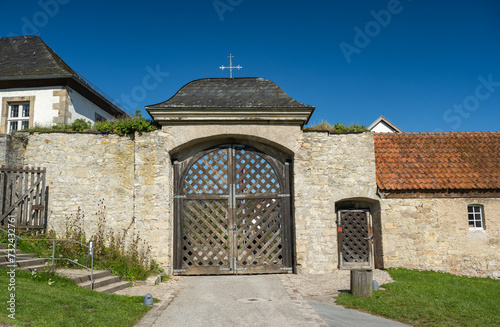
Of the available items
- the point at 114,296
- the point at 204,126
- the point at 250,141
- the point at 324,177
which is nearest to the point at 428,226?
the point at 324,177

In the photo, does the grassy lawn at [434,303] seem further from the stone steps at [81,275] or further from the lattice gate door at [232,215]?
the stone steps at [81,275]

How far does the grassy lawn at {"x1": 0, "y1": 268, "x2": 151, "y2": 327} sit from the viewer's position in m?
5.30

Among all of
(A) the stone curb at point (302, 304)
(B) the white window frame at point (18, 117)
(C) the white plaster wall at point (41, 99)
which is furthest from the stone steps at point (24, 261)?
(B) the white window frame at point (18, 117)

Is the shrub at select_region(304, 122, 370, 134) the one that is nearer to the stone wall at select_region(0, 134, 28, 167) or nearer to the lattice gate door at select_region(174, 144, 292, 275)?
the lattice gate door at select_region(174, 144, 292, 275)

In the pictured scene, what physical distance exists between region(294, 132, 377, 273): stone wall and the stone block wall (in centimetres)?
111

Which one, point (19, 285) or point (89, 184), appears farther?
point (89, 184)

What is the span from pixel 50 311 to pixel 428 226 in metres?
10.3

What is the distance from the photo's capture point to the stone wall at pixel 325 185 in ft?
35.2

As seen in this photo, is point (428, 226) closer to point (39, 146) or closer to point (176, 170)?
point (176, 170)

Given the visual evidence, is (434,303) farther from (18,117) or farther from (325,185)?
(18,117)

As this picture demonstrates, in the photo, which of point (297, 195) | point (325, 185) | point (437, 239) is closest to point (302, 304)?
point (297, 195)

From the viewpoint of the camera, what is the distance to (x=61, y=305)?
6.04 m

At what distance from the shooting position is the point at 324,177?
11.0 metres

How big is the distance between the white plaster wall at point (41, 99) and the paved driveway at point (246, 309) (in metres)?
8.32
